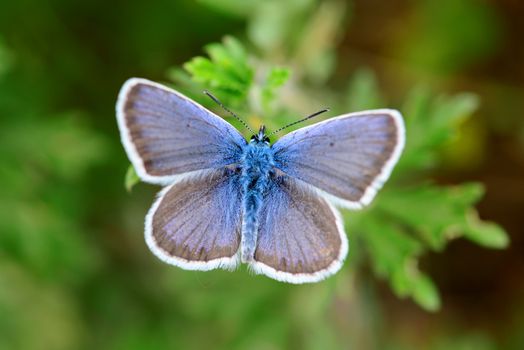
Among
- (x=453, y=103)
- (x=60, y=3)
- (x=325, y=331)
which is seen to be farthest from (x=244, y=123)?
(x=60, y=3)

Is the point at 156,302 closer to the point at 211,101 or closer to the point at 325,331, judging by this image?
the point at 325,331

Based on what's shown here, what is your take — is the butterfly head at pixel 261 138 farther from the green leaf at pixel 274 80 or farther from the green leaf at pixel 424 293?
the green leaf at pixel 424 293

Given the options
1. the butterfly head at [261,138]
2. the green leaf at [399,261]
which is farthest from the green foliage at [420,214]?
the butterfly head at [261,138]

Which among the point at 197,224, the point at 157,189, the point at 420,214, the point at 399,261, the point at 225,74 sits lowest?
the point at 197,224

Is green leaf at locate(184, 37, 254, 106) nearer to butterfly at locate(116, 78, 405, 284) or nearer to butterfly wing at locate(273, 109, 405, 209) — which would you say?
butterfly at locate(116, 78, 405, 284)

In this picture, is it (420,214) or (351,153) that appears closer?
(351,153)

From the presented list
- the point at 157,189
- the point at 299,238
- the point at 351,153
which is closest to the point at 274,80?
the point at 351,153

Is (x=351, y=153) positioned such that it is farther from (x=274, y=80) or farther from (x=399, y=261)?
(x=399, y=261)
